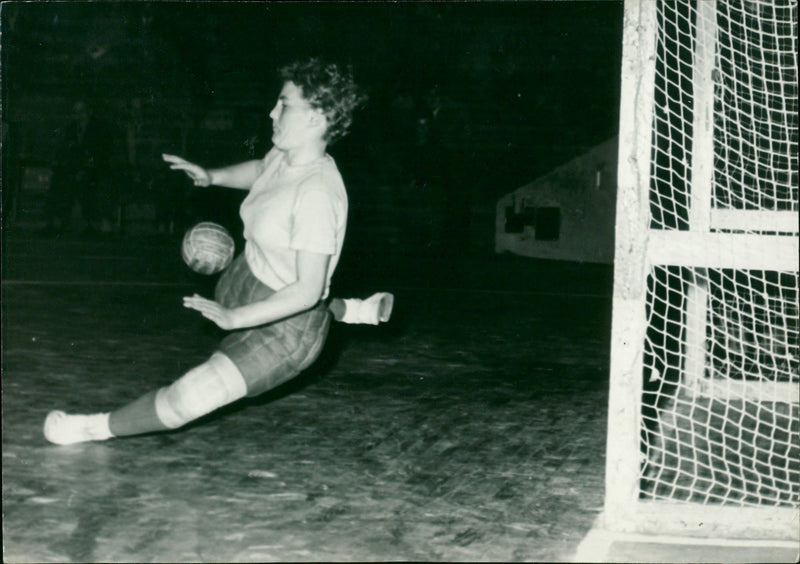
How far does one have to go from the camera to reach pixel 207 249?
3938 millimetres

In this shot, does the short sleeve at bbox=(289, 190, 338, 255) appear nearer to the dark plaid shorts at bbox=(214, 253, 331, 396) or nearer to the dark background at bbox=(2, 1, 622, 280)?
the dark plaid shorts at bbox=(214, 253, 331, 396)

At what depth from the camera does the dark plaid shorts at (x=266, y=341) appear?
3723 mm

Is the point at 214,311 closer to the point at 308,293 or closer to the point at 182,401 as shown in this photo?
the point at 308,293

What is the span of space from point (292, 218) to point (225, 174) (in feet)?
2.11

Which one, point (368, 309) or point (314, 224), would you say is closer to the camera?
point (314, 224)

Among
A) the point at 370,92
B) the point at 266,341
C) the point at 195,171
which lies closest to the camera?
the point at 266,341

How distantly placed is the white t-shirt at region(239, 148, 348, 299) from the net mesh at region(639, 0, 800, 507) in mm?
1218

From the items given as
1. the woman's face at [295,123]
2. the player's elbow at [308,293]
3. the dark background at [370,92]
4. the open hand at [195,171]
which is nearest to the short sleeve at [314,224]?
the player's elbow at [308,293]

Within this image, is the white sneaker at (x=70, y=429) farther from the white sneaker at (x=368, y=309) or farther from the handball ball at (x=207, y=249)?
the white sneaker at (x=368, y=309)

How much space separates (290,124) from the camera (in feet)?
11.8

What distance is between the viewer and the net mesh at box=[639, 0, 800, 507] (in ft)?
13.7

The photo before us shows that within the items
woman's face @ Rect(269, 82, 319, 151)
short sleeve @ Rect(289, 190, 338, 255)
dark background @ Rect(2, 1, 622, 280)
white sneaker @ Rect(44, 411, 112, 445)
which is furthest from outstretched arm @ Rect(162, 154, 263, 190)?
dark background @ Rect(2, 1, 622, 280)

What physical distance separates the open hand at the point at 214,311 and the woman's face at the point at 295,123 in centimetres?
67

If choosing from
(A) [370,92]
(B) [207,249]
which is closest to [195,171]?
(B) [207,249]
